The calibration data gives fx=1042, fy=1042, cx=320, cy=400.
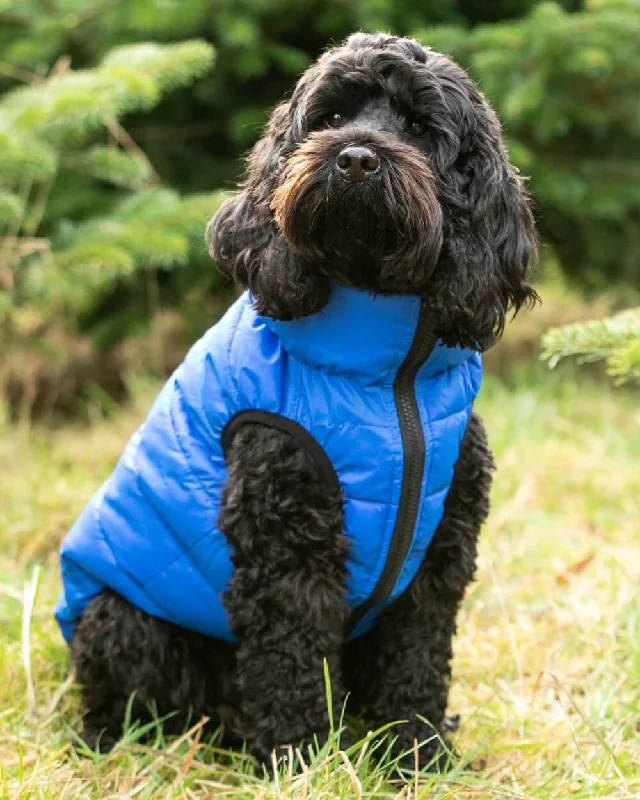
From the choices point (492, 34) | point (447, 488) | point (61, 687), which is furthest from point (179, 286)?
point (447, 488)

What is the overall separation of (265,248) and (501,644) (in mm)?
1295

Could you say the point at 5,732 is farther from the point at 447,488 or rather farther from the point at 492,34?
the point at 492,34

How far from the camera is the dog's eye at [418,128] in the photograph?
2074mm

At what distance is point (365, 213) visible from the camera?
1.96 metres

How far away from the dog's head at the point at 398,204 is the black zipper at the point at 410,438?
1.7 inches

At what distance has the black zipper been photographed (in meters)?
2.06

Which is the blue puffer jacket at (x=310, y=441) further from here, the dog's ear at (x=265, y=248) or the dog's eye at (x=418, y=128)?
the dog's eye at (x=418, y=128)

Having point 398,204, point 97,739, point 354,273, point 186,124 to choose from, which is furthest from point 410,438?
point 186,124

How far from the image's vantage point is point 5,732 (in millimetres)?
2324

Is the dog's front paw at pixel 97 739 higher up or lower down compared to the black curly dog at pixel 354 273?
lower down

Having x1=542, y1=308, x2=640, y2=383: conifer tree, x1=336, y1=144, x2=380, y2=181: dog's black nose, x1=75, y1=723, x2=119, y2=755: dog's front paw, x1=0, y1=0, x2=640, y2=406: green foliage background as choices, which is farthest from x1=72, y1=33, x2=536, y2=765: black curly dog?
x1=0, y1=0, x2=640, y2=406: green foliage background

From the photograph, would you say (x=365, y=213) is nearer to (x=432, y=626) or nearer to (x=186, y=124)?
(x=432, y=626)

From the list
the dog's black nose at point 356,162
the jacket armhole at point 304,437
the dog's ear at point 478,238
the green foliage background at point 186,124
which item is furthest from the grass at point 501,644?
the dog's black nose at point 356,162

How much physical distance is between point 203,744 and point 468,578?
69 centimetres
